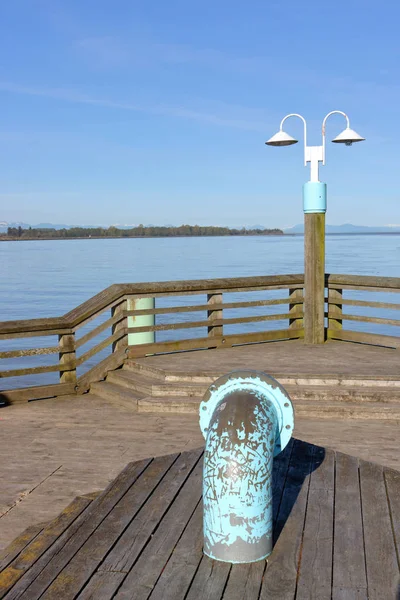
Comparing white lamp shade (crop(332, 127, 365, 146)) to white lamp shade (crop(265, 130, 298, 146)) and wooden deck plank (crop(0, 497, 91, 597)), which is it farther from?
wooden deck plank (crop(0, 497, 91, 597))

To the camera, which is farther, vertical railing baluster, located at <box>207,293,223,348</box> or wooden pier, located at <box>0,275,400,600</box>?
vertical railing baluster, located at <box>207,293,223,348</box>

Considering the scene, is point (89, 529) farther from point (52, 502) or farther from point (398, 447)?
point (398, 447)

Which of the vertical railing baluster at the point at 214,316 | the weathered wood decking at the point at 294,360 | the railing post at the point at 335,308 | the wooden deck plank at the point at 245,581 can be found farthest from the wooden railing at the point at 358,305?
the wooden deck plank at the point at 245,581

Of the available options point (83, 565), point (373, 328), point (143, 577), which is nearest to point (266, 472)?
point (143, 577)

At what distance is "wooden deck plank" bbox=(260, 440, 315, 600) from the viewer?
9.20ft

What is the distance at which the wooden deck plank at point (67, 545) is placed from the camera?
289cm

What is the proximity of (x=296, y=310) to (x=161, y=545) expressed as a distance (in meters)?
8.29

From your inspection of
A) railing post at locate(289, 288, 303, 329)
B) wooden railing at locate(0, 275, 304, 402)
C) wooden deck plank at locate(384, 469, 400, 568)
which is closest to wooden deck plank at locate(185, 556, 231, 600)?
wooden deck plank at locate(384, 469, 400, 568)

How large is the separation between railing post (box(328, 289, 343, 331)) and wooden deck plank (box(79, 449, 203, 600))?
22.6 ft

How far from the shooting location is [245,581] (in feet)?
9.36

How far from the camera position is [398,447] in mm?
6379

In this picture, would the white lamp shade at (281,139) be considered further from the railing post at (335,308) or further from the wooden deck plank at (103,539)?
the wooden deck plank at (103,539)

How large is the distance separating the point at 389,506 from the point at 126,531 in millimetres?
1370

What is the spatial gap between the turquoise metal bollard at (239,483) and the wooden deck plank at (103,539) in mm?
500
